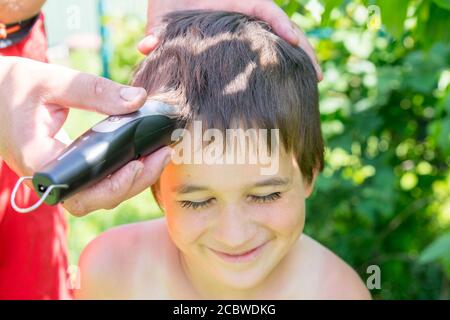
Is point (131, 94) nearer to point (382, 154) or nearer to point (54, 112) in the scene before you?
point (54, 112)

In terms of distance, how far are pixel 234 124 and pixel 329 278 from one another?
22.7 inches

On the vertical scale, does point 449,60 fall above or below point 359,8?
below

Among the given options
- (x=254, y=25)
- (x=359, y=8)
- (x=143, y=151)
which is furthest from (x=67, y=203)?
(x=359, y=8)

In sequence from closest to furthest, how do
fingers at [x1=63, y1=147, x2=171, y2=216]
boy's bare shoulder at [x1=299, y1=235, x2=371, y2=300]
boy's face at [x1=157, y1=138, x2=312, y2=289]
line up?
fingers at [x1=63, y1=147, x2=171, y2=216]
boy's face at [x1=157, y1=138, x2=312, y2=289]
boy's bare shoulder at [x1=299, y1=235, x2=371, y2=300]

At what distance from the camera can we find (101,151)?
1336 mm

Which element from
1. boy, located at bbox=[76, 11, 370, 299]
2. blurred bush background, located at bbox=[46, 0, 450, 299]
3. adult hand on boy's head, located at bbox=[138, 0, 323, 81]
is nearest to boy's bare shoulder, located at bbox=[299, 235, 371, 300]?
boy, located at bbox=[76, 11, 370, 299]

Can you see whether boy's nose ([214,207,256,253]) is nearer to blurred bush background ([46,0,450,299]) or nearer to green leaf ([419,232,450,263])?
green leaf ([419,232,450,263])

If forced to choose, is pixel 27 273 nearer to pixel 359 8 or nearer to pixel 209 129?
pixel 209 129

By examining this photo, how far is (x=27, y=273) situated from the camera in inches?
81.7

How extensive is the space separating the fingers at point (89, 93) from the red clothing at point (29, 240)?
448 millimetres

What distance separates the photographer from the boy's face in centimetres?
172

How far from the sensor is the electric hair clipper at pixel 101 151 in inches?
50.3

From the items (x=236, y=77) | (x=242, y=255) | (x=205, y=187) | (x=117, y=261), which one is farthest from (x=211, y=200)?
(x=117, y=261)
